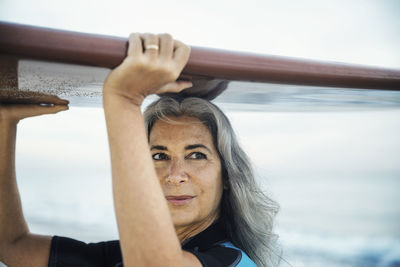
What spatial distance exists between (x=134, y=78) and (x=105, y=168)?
345cm

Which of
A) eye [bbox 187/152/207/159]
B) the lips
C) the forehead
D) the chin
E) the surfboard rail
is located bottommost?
the chin

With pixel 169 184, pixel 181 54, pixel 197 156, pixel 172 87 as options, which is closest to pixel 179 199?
pixel 169 184

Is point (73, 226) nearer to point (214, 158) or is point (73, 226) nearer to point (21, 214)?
point (21, 214)

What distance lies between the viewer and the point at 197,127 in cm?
164

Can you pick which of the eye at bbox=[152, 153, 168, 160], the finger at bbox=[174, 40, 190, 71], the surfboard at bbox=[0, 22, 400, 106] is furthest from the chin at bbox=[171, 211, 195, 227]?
the finger at bbox=[174, 40, 190, 71]

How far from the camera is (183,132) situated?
1628 millimetres

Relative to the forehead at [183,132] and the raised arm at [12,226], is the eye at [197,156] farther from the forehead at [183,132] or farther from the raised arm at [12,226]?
the raised arm at [12,226]

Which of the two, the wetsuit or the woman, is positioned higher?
the woman

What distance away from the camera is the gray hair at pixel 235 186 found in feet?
5.41

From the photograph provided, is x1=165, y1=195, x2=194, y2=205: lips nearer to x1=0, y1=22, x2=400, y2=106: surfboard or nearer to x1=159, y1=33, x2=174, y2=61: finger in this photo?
x1=0, y1=22, x2=400, y2=106: surfboard

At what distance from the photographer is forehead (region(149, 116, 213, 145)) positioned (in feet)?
5.28

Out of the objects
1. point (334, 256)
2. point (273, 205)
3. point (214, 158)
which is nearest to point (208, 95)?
point (214, 158)

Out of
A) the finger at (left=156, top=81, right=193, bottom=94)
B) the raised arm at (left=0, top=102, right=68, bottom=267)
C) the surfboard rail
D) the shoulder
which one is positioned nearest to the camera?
the surfboard rail

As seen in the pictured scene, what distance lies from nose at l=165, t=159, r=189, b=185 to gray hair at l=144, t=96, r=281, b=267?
22 cm
